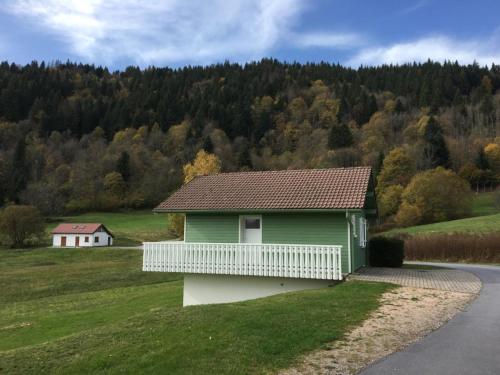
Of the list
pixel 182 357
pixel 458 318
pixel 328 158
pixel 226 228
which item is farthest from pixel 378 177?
pixel 182 357

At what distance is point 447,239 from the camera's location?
2944cm

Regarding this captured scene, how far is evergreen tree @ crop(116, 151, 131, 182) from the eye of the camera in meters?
98.3

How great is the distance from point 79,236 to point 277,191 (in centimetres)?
4539

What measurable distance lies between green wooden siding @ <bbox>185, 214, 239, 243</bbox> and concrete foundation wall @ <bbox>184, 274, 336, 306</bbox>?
5.37 ft

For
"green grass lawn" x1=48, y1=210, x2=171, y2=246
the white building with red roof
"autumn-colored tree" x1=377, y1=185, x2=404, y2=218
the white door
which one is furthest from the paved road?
"green grass lawn" x1=48, y1=210, x2=171, y2=246

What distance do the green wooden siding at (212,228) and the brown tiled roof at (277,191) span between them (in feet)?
1.96

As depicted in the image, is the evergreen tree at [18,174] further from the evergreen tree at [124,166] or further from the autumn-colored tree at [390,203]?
the autumn-colored tree at [390,203]

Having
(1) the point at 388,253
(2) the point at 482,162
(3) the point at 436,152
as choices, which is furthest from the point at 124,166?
(1) the point at 388,253

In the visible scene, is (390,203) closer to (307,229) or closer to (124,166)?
(307,229)

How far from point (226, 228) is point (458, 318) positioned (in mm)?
9801

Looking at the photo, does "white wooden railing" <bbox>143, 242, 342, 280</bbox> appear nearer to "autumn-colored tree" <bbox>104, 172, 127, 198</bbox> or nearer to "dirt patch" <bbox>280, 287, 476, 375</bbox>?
"dirt patch" <bbox>280, 287, 476, 375</bbox>

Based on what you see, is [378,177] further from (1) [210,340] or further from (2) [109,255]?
(1) [210,340]

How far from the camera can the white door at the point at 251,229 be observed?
17091 millimetres

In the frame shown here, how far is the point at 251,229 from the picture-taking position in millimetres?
17281
